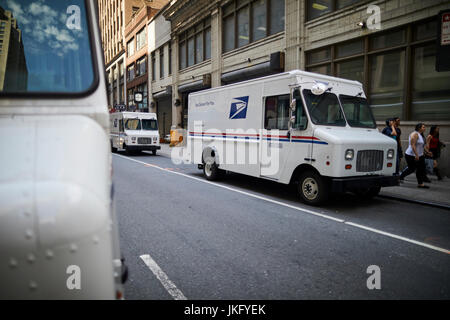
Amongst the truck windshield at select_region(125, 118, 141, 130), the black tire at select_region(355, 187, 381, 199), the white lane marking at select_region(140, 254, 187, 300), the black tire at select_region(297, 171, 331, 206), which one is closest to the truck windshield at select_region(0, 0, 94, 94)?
the white lane marking at select_region(140, 254, 187, 300)

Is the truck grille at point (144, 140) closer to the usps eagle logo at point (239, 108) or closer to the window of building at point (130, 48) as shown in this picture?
the usps eagle logo at point (239, 108)

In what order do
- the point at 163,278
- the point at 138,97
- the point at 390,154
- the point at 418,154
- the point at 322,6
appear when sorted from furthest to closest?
the point at 138,97 → the point at 322,6 → the point at 418,154 → the point at 390,154 → the point at 163,278

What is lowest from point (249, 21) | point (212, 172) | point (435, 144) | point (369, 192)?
point (369, 192)

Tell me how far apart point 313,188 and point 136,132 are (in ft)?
47.9

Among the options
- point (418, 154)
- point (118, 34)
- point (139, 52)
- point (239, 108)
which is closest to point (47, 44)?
point (239, 108)

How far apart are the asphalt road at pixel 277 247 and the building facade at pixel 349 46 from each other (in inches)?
222

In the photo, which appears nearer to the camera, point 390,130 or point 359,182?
point 359,182

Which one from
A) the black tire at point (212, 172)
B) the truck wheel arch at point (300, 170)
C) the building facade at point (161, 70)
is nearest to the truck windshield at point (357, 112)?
the truck wheel arch at point (300, 170)

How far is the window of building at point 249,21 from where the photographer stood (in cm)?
1698

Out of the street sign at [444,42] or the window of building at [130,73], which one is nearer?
the street sign at [444,42]

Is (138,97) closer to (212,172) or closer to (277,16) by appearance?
(277,16)

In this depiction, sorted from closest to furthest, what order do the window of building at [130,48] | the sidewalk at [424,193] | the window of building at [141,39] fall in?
the sidewalk at [424,193], the window of building at [141,39], the window of building at [130,48]

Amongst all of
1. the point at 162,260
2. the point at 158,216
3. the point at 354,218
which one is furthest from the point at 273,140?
the point at 162,260

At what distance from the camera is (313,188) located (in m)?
7.07
